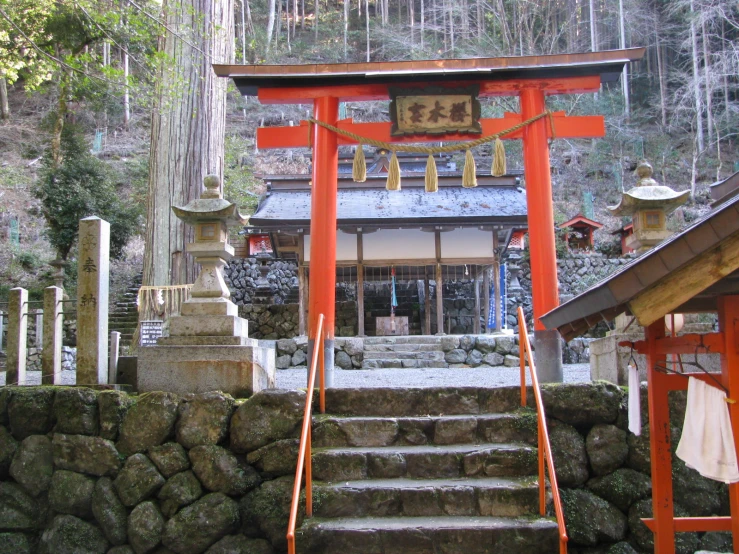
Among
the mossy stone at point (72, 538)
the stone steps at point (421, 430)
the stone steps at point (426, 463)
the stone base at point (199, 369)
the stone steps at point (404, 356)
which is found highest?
the stone base at point (199, 369)

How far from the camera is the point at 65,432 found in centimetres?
547

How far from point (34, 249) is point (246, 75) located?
58.7 ft

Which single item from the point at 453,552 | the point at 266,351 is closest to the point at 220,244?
the point at 266,351

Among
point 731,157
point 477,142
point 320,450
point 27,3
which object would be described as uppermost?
point 731,157

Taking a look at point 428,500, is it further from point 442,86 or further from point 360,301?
point 360,301

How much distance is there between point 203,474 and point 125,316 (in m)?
12.8

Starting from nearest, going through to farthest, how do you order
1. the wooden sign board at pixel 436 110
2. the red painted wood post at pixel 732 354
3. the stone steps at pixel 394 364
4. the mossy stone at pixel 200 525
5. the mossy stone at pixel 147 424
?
the red painted wood post at pixel 732 354
the mossy stone at pixel 200 525
the mossy stone at pixel 147 424
the wooden sign board at pixel 436 110
the stone steps at pixel 394 364

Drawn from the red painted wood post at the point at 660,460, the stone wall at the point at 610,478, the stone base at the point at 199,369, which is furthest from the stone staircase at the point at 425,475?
the stone base at the point at 199,369

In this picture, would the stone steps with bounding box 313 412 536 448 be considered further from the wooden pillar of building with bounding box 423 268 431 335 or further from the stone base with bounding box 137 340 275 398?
the wooden pillar of building with bounding box 423 268 431 335

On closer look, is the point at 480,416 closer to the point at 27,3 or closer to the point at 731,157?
the point at 27,3

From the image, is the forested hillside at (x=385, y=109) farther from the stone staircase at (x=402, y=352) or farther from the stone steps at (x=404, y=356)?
the stone steps at (x=404, y=356)

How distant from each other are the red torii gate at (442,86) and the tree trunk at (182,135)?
2.40 metres

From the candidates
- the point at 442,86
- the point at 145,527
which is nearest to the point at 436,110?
the point at 442,86

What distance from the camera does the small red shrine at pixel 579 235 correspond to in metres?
24.6
